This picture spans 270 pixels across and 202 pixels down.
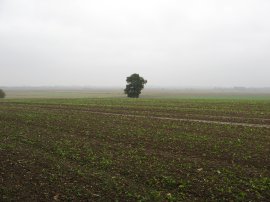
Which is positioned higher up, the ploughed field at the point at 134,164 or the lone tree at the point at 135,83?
the lone tree at the point at 135,83

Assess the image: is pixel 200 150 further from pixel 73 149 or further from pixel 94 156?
pixel 73 149

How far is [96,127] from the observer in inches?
858

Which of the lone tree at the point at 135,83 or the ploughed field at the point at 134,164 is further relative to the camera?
the lone tree at the point at 135,83

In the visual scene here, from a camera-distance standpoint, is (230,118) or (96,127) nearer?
(96,127)

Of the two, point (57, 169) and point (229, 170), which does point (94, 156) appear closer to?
point (57, 169)

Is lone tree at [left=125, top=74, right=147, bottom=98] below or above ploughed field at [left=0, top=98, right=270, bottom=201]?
above

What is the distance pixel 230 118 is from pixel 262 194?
18375mm

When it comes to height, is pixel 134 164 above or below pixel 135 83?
below

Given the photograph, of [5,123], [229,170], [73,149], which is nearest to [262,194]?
[229,170]

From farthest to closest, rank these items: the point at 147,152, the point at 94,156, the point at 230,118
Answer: the point at 230,118 < the point at 147,152 < the point at 94,156

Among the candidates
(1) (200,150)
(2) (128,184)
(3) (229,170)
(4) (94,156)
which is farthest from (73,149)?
(3) (229,170)

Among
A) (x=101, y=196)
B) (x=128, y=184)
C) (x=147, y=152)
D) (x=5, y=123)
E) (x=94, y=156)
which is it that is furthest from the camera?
(x=5, y=123)

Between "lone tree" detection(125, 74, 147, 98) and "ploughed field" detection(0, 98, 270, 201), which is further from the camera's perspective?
"lone tree" detection(125, 74, 147, 98)

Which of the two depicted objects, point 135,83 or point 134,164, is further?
point 135,83
